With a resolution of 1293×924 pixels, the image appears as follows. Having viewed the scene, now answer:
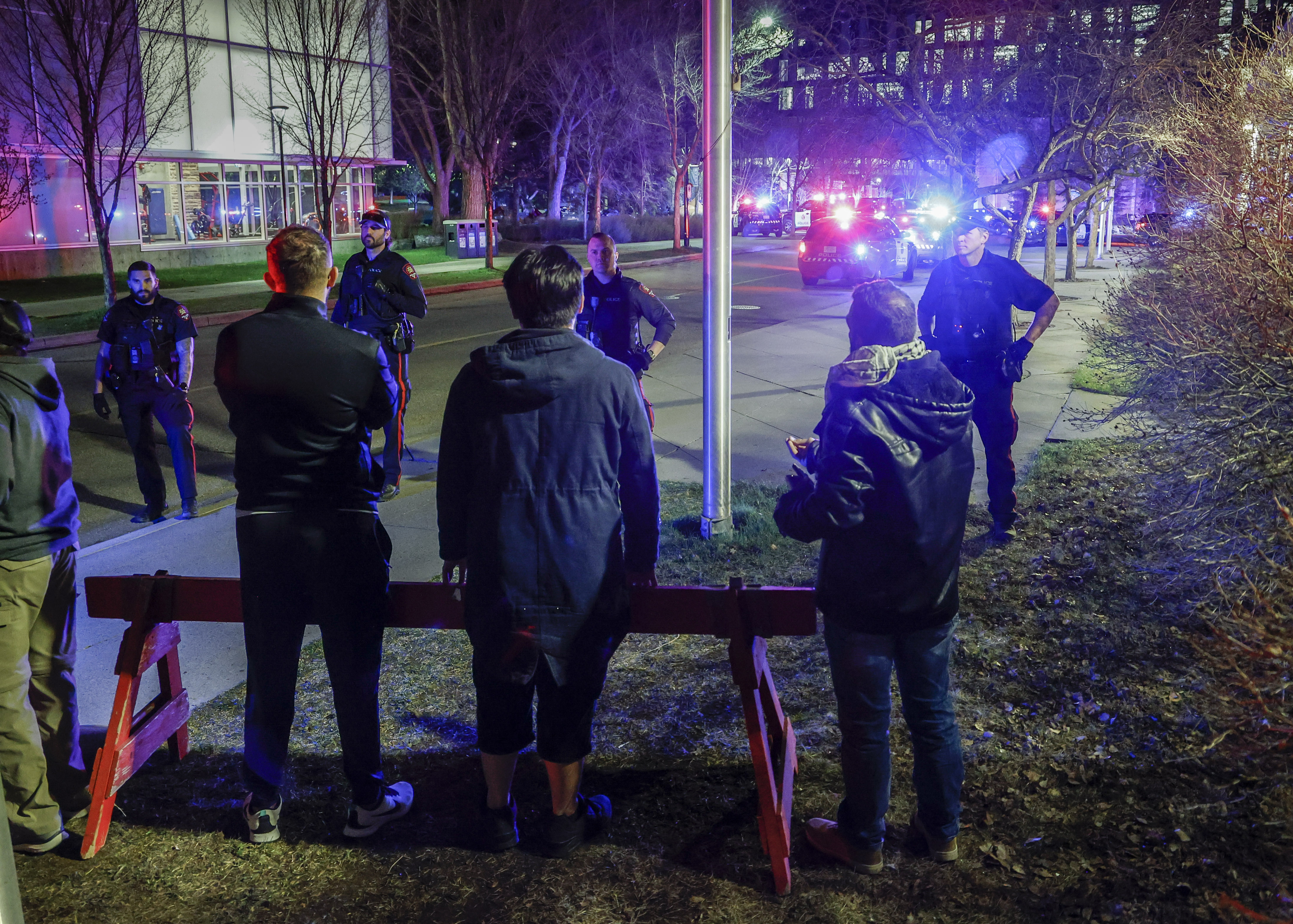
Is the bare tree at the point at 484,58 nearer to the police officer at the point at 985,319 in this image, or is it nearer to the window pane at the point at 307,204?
the window pane at the point at 307,204

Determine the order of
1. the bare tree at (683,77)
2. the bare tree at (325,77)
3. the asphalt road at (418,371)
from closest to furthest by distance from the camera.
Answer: the asphalt road at (418,371)
the bare tree at (325,77)
the bare tree at (683,77)

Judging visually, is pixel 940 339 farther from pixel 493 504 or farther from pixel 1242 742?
pixel 493 504

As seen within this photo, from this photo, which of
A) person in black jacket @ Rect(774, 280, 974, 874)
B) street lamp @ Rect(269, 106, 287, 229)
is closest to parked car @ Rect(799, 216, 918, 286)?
street lamp @ Rect(269, 106, 287, 229)

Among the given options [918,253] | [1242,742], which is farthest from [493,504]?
[918,253]

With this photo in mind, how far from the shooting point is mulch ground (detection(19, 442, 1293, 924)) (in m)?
3.28

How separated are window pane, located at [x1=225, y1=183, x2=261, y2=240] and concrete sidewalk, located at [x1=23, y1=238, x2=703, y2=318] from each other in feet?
12.0

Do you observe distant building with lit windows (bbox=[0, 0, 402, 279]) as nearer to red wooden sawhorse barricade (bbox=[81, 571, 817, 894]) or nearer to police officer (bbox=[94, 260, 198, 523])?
police officer (bbox=[94, 260, 198, 523])

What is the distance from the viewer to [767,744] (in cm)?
359

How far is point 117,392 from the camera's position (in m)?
7.39

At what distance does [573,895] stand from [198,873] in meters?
1.27

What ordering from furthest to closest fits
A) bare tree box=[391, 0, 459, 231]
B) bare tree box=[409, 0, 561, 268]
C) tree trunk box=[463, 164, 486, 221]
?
tree trunk box=[463, 164, 486, 221], bare tree box=[391, 0, 459, 231], bare tree box=[409, 0, 561, 268]

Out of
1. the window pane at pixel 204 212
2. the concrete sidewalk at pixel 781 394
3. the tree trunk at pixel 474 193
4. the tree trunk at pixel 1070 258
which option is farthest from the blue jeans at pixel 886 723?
the tree trunk at pixel 474 193

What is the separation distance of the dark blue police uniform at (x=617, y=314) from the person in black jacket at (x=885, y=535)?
158 inches

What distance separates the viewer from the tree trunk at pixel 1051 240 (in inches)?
832
